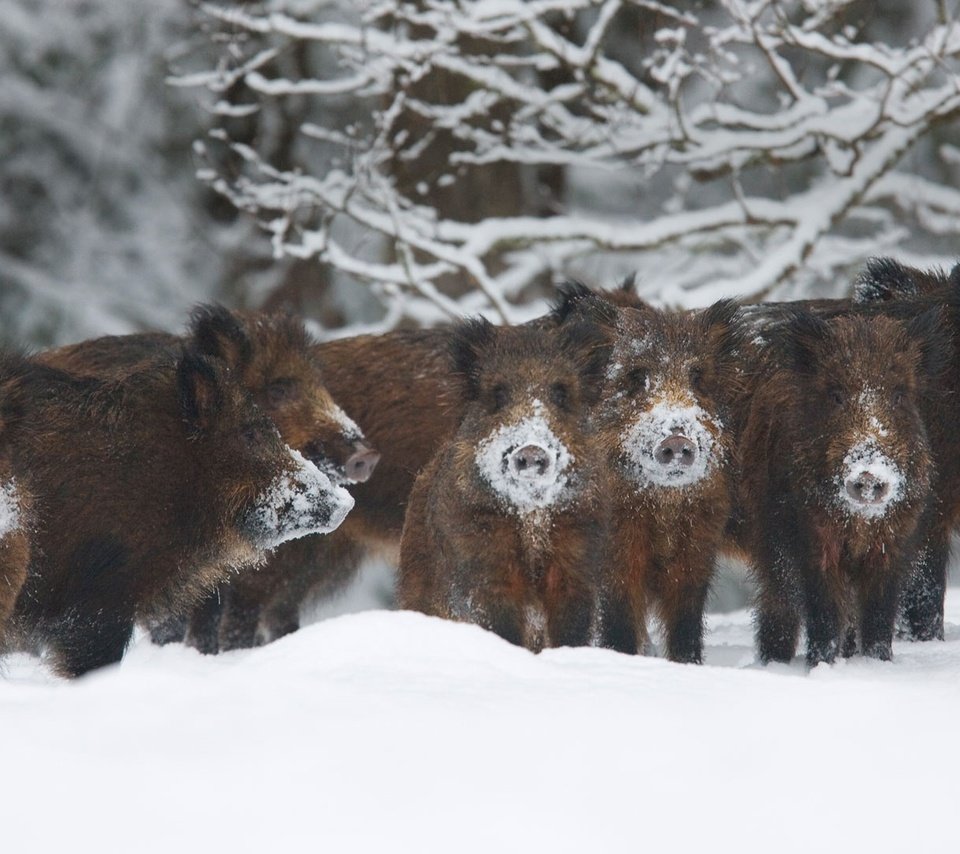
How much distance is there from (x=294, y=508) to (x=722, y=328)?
6.29 ft

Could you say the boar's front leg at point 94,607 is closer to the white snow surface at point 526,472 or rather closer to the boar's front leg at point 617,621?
the white snow surface at point 526,472

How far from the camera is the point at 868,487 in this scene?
6277 mm

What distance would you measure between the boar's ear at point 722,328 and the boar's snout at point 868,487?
34.8 inches

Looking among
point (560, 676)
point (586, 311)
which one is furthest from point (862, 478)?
point (560, 676)

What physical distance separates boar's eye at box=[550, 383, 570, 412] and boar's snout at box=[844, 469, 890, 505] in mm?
1115

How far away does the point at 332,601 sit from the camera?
31.8 ft

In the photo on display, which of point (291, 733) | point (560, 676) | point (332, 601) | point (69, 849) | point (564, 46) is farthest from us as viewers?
point (564, 46)

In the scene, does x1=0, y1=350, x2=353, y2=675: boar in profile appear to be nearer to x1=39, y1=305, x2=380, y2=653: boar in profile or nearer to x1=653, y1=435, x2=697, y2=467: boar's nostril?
x1=39, y1=305, x2=380, y2=653: boar in profile

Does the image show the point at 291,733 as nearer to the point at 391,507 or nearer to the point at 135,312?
the point at 391,507

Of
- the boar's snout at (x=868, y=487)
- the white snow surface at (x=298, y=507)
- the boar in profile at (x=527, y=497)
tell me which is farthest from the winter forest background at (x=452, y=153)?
the boar's snout at (x=868, y=487)

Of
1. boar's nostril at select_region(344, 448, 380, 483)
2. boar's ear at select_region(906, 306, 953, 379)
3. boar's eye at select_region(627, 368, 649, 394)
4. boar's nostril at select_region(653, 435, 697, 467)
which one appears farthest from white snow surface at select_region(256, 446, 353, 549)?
boar's ear at select_region(906, 306, 953, 379)

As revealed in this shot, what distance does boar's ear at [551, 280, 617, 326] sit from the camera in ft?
23.1

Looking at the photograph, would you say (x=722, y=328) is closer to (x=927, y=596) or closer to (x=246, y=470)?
(x=927, y=596)

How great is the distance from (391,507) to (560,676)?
440 cm
